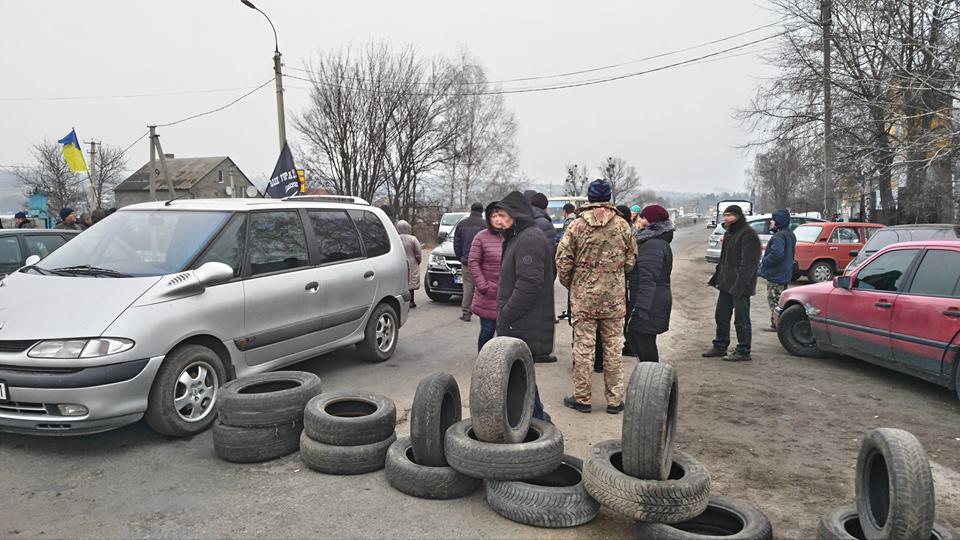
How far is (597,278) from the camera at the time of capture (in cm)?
507

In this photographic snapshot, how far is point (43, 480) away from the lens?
3848 millimetres

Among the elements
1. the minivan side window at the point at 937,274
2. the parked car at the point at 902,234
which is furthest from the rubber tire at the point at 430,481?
the parked car at the point at 902,234

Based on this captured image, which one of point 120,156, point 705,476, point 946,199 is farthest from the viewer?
point 120,156

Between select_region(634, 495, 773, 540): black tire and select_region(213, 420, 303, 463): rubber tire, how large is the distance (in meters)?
2.46

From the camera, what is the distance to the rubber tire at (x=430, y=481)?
3627 mm

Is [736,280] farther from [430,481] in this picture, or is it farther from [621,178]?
[621,178]

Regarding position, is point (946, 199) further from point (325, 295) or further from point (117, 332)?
point (117, 332)

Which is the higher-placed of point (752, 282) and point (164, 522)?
point (752, 282)

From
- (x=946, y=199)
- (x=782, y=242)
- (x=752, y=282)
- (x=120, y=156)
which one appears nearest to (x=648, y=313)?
(x=752, y=282)

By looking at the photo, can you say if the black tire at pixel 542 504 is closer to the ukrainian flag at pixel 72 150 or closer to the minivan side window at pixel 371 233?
the minivan side window at pixel 371 233

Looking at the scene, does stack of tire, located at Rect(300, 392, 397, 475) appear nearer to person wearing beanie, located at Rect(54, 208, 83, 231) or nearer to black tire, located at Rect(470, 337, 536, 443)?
black tire, located at Rect(470, 337, 536, 443)

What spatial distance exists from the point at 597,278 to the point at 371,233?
9.89 feet

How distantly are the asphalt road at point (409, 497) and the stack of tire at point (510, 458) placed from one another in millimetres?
105

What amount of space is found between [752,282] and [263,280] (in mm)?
5449
